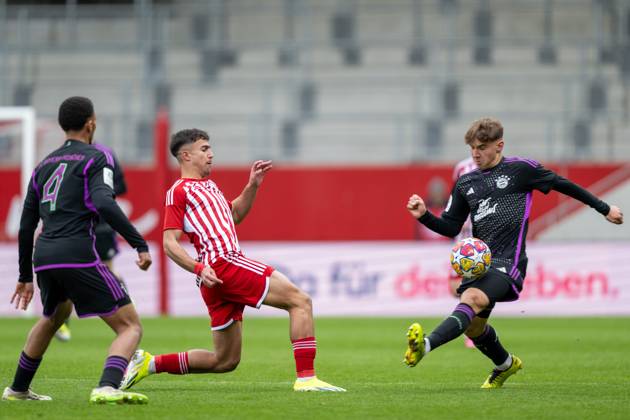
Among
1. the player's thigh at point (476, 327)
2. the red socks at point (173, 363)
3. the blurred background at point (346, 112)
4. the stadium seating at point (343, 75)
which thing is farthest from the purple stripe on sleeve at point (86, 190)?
the stadium seating at point (343, 75)

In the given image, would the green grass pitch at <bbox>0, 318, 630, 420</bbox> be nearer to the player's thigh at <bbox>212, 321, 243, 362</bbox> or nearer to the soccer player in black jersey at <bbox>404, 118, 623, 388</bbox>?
the player's thigh at <bbox>212, 321, 243, 362</bbox>

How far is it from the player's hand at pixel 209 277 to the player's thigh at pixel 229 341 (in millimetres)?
→ 676

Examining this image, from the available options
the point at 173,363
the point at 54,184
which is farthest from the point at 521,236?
the point at 54,184

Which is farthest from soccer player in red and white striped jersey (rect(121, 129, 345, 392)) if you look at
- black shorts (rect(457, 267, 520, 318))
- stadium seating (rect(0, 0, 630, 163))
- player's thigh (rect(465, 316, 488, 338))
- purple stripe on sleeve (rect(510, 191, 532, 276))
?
stadium seating (rect(0, 0, 630, 163))

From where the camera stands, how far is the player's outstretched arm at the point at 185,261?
24.0ft

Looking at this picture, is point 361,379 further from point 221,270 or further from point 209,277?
point 209,277

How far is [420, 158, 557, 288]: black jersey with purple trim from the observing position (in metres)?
8.18

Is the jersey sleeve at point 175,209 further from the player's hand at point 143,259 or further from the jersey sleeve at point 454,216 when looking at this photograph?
the jersey sleeve at point 454,216

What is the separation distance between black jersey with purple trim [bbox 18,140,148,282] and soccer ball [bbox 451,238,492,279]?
2254mm

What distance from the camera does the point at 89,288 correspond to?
7082 millimetres

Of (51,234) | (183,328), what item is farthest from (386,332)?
(51,234)

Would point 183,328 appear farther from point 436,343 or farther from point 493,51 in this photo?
point 493,51

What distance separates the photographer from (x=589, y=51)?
1024 inches

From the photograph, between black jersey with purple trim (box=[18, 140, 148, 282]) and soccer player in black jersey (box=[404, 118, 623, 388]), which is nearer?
black jersey with purple trim (box=[18, 140, 148, 282])
